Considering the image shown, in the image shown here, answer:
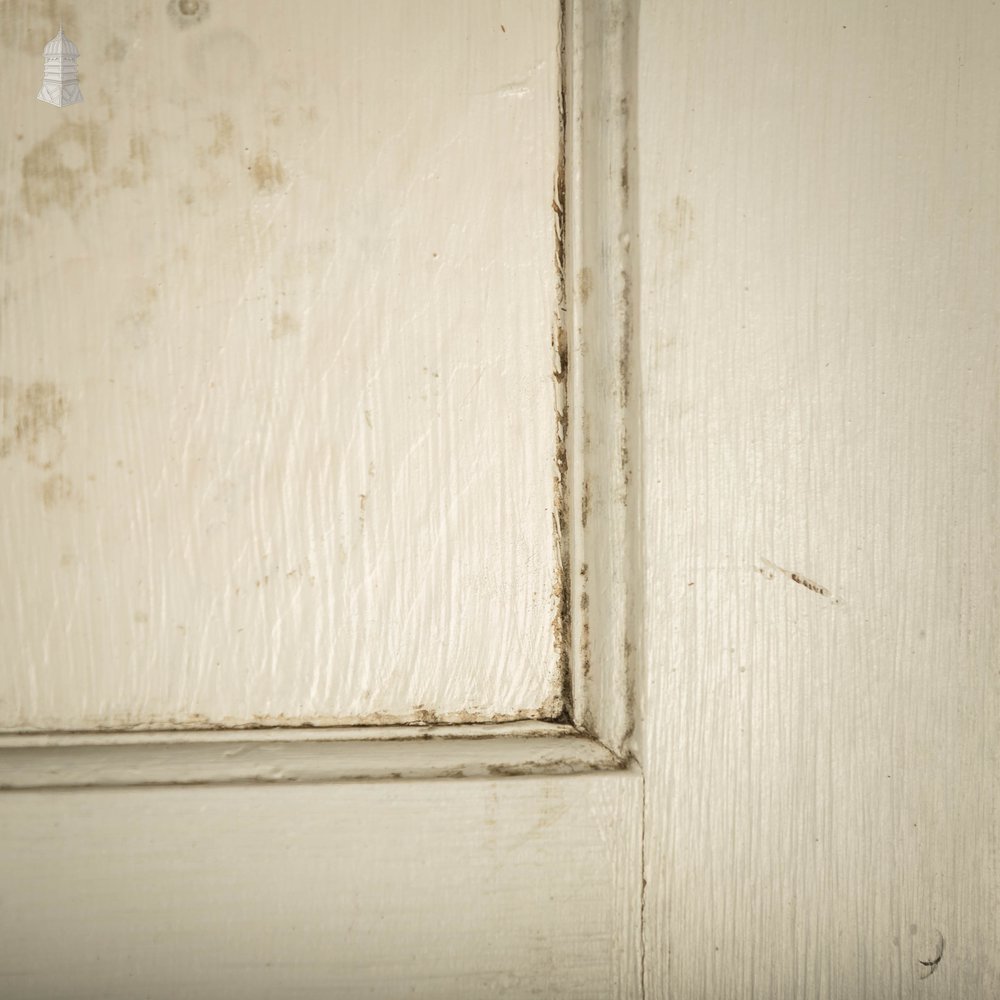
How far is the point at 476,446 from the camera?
1.13 feet

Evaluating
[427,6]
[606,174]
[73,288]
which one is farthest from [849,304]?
[73,288]

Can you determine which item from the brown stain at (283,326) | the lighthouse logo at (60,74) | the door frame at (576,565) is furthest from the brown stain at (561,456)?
the lighthouse logo at (60,74)

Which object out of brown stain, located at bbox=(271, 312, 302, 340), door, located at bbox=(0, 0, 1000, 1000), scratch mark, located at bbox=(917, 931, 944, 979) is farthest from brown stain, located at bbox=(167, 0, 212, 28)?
scratch mark, located at bbox=(917, 931, 944, 979)

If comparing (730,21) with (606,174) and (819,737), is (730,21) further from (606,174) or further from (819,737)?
(819,737)

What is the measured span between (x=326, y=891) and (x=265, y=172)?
1.14ft

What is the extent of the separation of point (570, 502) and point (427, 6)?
0.83 ft

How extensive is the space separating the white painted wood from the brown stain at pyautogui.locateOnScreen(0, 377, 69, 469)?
0.14 meters

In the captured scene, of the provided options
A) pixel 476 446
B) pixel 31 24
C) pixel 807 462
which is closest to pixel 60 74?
pixel 31 24

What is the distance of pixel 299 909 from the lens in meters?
0.33

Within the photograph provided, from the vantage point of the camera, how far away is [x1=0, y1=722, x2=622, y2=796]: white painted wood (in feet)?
1.09

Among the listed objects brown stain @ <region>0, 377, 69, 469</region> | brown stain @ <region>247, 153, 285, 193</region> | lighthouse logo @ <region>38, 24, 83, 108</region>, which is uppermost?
lighthouse logo @ <region>38, 24, 83, 108</region>

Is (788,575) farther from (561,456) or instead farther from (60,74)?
(60,74)

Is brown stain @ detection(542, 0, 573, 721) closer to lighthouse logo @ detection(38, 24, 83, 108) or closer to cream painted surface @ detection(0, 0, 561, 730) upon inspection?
cream painted surface @ detection(0, 0, 561, 730)

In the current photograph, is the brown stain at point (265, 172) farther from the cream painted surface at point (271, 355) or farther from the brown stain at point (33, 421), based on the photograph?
the brown stain at point (33, 421)
